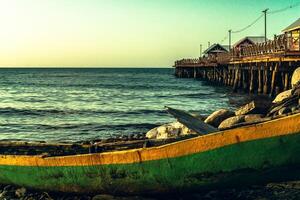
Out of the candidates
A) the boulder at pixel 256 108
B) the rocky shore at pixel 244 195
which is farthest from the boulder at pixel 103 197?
the boulder at pixel 256 108

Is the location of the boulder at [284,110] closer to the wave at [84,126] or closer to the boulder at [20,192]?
the boulder at [20,192]

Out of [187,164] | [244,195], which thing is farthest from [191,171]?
[244,195]

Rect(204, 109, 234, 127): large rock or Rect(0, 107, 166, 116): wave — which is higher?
Rect(204, 109, 234, 127): large rock

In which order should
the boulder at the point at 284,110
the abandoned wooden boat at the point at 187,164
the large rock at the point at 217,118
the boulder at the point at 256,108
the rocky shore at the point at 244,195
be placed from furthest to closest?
the boulder at the point at 256,108
the large rock at the point at 217,118
the boulder at the point at 284,110
the rocky shore at the point at 244,195
the abandoned wooden boat at the point at 187,164

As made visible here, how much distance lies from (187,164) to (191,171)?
0.48ft

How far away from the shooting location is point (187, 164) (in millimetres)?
6684

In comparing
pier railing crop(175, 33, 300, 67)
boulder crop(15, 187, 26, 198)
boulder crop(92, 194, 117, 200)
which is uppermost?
pier railing crop(175, 33, 300, 67)

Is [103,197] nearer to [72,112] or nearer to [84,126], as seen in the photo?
[84,126]

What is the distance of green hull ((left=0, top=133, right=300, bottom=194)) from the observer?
6.28m

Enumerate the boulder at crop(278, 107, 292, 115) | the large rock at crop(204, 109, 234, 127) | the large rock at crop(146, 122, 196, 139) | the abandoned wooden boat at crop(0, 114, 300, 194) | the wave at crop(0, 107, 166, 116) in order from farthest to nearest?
1. the wave at crop(0, 107, 166, 116)
2. the large rock at crop(204, 109, 234, 127)
3. the large rock at crop(146, 122, 196, 139)
4. the boulder at crop(278, 107, 292, 115)
5. the abandoned wooden boat at crop(0, 114, 300, 194)

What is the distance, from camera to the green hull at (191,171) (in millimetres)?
6280

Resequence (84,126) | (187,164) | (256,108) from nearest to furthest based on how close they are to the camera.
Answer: (187,164)
(256,108)
(84,126)

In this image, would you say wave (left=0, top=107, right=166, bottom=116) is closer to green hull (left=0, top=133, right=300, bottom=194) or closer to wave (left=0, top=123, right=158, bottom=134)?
wave (left=0, top=123, right=158, bottom=134)

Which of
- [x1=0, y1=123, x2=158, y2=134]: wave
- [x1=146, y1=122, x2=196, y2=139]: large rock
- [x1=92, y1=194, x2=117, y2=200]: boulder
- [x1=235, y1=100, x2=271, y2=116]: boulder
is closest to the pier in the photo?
[x1=235, y1=100, x2=271, y2=116]: boulder
